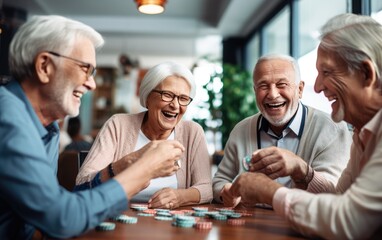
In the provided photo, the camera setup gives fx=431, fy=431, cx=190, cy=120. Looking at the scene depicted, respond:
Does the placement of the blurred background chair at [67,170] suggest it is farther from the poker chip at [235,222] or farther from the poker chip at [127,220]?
the poker chip at [235,222]

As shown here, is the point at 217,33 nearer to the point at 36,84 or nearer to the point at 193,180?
the point at 193,180

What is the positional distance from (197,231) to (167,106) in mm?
1033

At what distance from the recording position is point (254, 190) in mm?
1418

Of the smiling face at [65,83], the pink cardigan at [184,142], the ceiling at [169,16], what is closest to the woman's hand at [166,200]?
the pink cardigan at [184,142]

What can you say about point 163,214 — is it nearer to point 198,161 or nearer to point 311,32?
point 198,161

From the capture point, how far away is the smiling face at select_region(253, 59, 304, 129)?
87.2 inches

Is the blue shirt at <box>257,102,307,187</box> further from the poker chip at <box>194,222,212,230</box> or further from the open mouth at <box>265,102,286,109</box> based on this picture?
the poker chip at <box>194,222,212,230</box>

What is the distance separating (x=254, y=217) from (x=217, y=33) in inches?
279

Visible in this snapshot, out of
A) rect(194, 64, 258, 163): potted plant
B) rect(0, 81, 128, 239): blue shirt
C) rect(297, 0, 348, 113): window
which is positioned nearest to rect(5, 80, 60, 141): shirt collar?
rect(0, 81, 128, 239): blue shirt

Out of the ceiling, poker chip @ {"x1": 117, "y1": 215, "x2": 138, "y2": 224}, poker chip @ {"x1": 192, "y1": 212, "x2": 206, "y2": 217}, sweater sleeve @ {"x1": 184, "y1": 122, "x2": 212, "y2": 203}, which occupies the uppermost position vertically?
the ceiling

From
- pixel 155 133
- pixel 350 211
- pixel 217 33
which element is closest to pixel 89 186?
pixel 155 133

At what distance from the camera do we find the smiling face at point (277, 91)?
7.27ft

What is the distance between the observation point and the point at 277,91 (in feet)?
7.34

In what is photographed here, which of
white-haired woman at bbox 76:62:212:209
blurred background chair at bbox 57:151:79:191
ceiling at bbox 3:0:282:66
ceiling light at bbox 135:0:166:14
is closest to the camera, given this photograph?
white-haired woman at bbox 76:62:212:209
